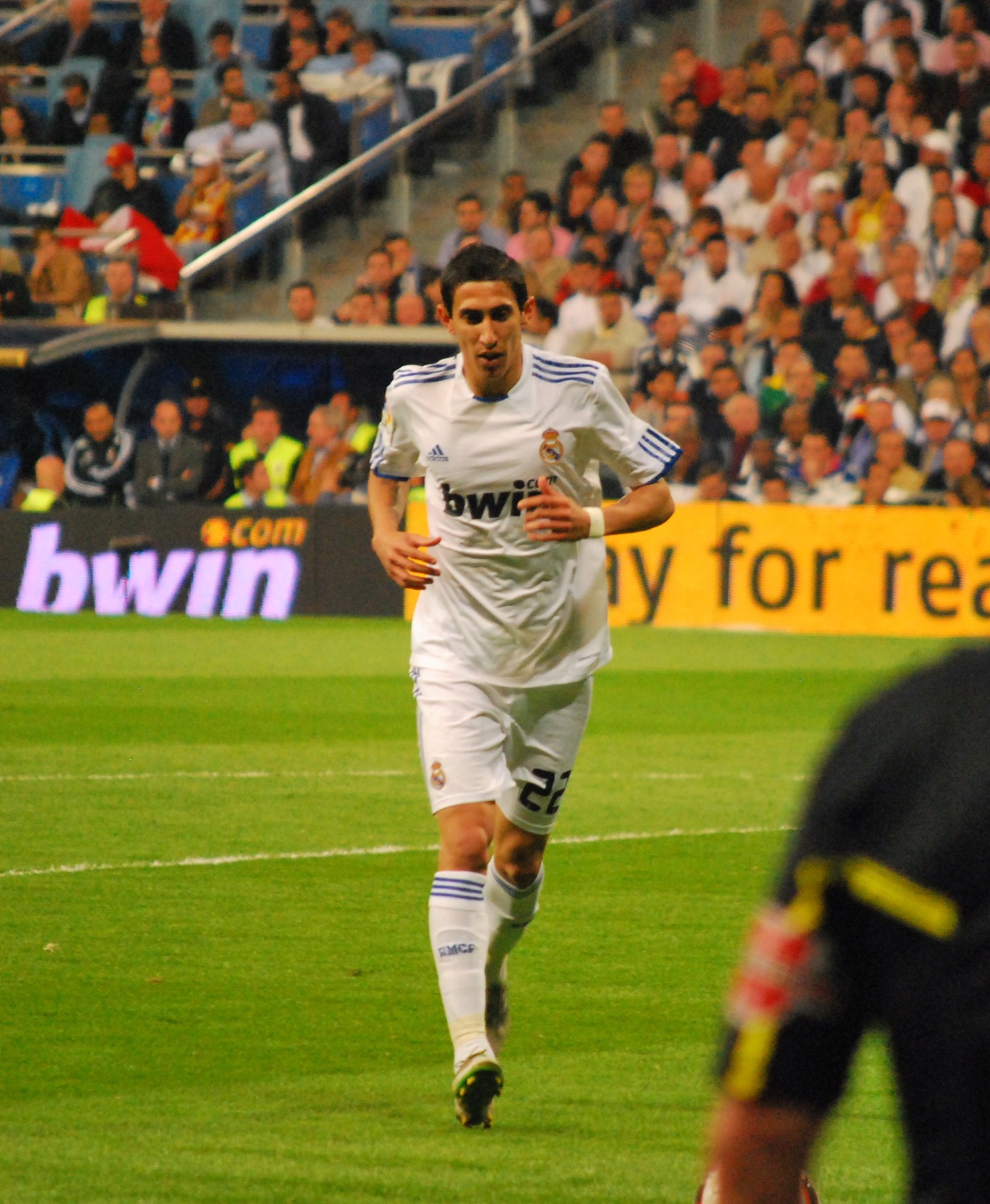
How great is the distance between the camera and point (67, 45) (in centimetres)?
2684

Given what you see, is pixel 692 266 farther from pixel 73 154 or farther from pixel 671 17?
pixel 73 154

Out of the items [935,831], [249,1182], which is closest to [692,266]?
[249,1182]

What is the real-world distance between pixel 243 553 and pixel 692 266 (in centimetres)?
490

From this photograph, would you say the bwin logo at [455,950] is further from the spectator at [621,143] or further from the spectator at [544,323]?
the spectator at [621,143]

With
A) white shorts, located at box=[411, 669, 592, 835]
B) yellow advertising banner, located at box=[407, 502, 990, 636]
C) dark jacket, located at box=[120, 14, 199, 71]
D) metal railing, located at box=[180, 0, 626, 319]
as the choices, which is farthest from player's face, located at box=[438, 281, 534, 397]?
dark jacket, located at box=[120, 14, 199, 71]

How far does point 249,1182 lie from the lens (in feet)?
14.8

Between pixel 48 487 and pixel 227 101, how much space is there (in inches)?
207

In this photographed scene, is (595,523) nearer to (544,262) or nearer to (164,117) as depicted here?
(544,262)

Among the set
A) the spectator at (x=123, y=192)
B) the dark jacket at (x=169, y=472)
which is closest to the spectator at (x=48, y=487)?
the dark jacket at (x=169, y=472)

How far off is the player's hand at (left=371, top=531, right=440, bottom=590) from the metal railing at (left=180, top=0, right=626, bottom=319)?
17336 mm

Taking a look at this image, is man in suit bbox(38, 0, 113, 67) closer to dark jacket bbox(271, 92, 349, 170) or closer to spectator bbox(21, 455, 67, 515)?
dark jacket bbox(271, 92, 349, 170)

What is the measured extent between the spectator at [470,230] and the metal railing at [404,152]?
177cm

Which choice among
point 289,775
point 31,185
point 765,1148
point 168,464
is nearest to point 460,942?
point 765,1148

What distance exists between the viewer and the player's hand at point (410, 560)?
18.6ft
